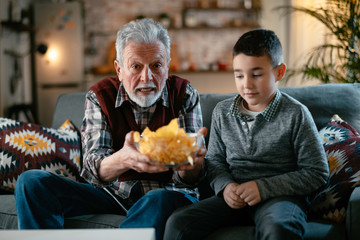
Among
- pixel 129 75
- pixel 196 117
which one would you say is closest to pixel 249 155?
pixel 196 117

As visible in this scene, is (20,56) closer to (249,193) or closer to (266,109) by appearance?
(266,109)

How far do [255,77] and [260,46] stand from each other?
114mm

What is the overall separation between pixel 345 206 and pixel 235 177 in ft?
1.34

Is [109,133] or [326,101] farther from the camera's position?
[326,101]

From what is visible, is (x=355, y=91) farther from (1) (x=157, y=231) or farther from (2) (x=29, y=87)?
(2) (x=29, y=87)

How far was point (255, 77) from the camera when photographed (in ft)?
4.41

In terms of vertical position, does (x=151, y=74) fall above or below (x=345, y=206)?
above

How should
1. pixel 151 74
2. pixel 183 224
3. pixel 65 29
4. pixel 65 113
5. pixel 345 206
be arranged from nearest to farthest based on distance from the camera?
pixel 183 224 → pixel 345 206 → pixel 151 74 → pixel 65 113 → pixel 65 29

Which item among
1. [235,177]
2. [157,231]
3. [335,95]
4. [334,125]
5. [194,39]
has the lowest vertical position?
[157,231]

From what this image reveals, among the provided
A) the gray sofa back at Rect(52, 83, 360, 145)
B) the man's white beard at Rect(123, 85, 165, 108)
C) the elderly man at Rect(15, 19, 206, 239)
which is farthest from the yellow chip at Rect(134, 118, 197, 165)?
the gray sofa back at Rect(52, 83, 360, 145)

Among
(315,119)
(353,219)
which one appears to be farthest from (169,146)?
(315,119)

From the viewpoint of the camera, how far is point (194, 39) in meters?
6.28

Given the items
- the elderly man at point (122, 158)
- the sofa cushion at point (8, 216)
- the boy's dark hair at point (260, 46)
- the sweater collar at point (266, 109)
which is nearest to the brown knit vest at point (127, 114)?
the elderly man at point (122, 158)

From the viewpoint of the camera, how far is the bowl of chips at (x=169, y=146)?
1.04m
